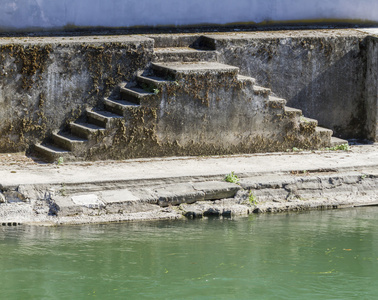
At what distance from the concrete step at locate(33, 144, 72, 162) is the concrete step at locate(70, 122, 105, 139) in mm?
315

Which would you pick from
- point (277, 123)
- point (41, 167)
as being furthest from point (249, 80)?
point (41, 167)

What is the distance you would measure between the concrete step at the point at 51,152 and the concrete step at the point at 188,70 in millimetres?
1616

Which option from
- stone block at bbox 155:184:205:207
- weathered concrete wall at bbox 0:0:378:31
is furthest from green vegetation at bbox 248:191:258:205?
weathered concrete wall at bbox 0:0:378:31

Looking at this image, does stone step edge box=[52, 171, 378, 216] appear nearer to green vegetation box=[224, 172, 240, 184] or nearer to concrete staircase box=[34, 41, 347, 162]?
green vegetation box=[224, 172, 240, 184]

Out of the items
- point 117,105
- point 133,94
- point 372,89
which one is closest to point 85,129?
point 117,105

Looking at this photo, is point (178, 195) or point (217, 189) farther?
point (217, 189)

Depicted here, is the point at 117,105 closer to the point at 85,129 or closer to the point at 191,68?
the point at 85,129

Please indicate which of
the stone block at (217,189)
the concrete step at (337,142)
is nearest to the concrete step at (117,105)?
the stone block at (217,189)

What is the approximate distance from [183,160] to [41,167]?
71.4 inches

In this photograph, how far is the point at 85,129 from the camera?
1081cm

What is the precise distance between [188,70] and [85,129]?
58.7 inches

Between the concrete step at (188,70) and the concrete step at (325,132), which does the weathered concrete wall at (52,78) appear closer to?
the concrete step at (188,70)

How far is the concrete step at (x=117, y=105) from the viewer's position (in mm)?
10859

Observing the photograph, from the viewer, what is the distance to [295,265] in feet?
27.0
